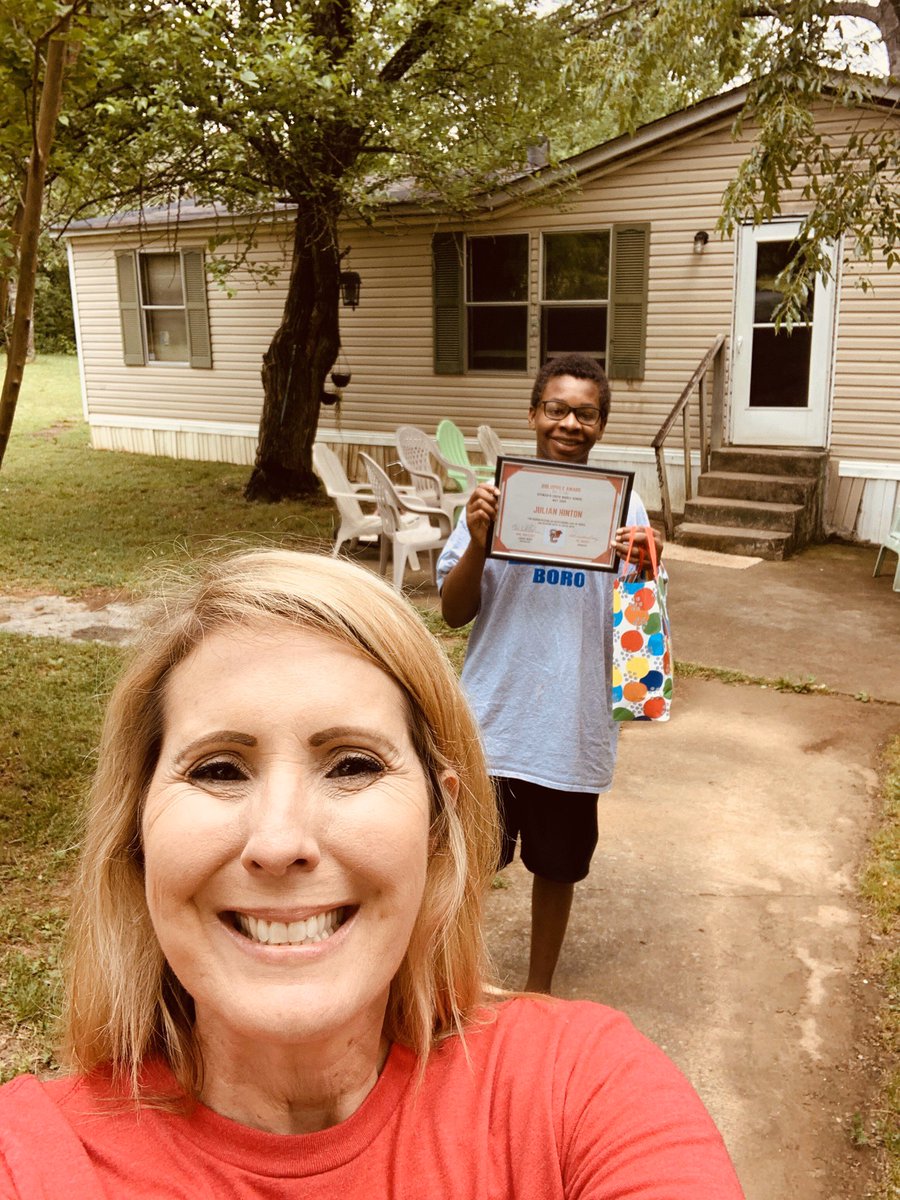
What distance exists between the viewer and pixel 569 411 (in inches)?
109

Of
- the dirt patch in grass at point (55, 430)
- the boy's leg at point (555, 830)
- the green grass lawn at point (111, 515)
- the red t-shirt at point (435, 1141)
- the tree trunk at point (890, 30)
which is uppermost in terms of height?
the tree trunk at point (890, 30)

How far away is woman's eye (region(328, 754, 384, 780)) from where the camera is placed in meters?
1.03

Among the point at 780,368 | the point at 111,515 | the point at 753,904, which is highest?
the point at 780,368

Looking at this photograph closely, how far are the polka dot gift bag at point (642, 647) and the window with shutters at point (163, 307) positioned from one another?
13.1m

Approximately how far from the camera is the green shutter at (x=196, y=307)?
14391 mm

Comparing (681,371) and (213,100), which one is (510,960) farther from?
(681,371)

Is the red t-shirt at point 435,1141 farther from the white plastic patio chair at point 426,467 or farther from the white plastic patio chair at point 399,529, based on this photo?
the white plastic patio chair at point 426,467

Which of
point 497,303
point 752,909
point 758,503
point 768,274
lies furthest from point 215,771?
point 497,303

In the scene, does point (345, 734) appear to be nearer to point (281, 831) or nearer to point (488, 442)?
point (281, 831)

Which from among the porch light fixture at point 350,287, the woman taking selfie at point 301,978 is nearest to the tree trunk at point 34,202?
the woman taking selfie at point 301,978

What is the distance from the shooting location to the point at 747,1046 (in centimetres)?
283

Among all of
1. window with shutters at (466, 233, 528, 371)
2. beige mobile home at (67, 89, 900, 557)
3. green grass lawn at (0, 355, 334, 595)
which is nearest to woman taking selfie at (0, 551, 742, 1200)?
green grass lawn at (0, 355, 334, 595)

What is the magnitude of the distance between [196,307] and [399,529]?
8.30m

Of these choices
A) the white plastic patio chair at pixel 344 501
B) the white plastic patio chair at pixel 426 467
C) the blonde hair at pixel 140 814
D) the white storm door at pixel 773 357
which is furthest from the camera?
the white storm door at pixel 773 357
